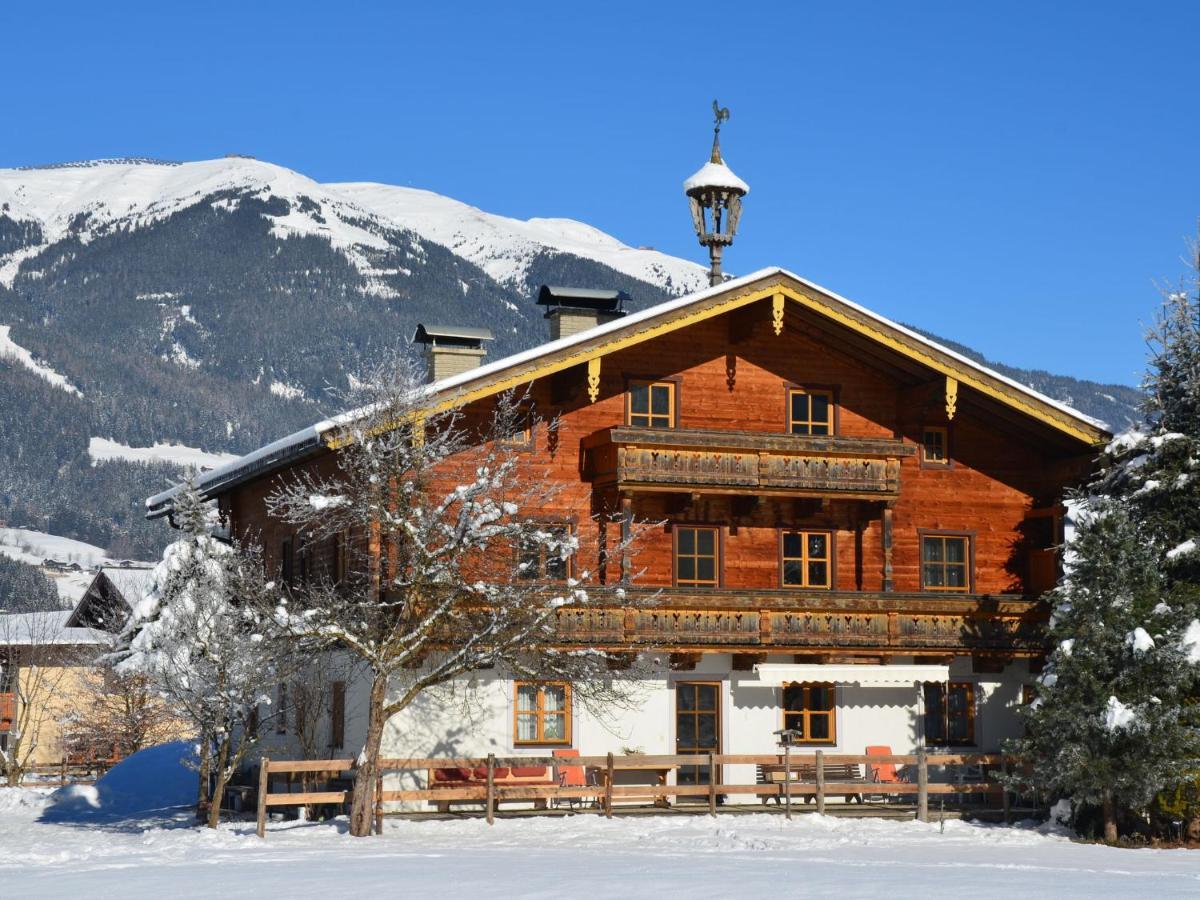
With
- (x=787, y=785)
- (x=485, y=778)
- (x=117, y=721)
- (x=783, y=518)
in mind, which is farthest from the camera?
(x=117, y=721)

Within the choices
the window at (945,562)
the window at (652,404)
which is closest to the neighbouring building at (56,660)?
the window at (652,404)

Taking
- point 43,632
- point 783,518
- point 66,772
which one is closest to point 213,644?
point 783,518

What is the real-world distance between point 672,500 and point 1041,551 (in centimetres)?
794

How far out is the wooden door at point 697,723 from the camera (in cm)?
3444

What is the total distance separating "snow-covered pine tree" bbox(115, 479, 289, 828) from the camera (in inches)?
1182

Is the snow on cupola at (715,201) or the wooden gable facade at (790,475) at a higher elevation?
the snow on cupola at (715,201)

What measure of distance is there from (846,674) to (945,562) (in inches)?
176

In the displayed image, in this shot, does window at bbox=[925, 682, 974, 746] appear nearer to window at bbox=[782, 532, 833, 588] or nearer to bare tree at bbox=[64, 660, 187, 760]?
window at bbox=[782, 532, 833, 588]

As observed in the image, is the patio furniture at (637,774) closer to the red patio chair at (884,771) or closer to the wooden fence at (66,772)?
the red patio chair at (884,771)

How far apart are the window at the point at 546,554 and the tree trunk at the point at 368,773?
10.7 ft

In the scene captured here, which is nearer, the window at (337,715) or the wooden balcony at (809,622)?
the wooden balcony at (809,622)

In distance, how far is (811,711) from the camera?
35.5m

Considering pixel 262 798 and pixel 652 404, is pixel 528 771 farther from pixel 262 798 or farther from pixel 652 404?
pixel 652 404

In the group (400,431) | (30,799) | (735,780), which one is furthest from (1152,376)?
(30,799)
